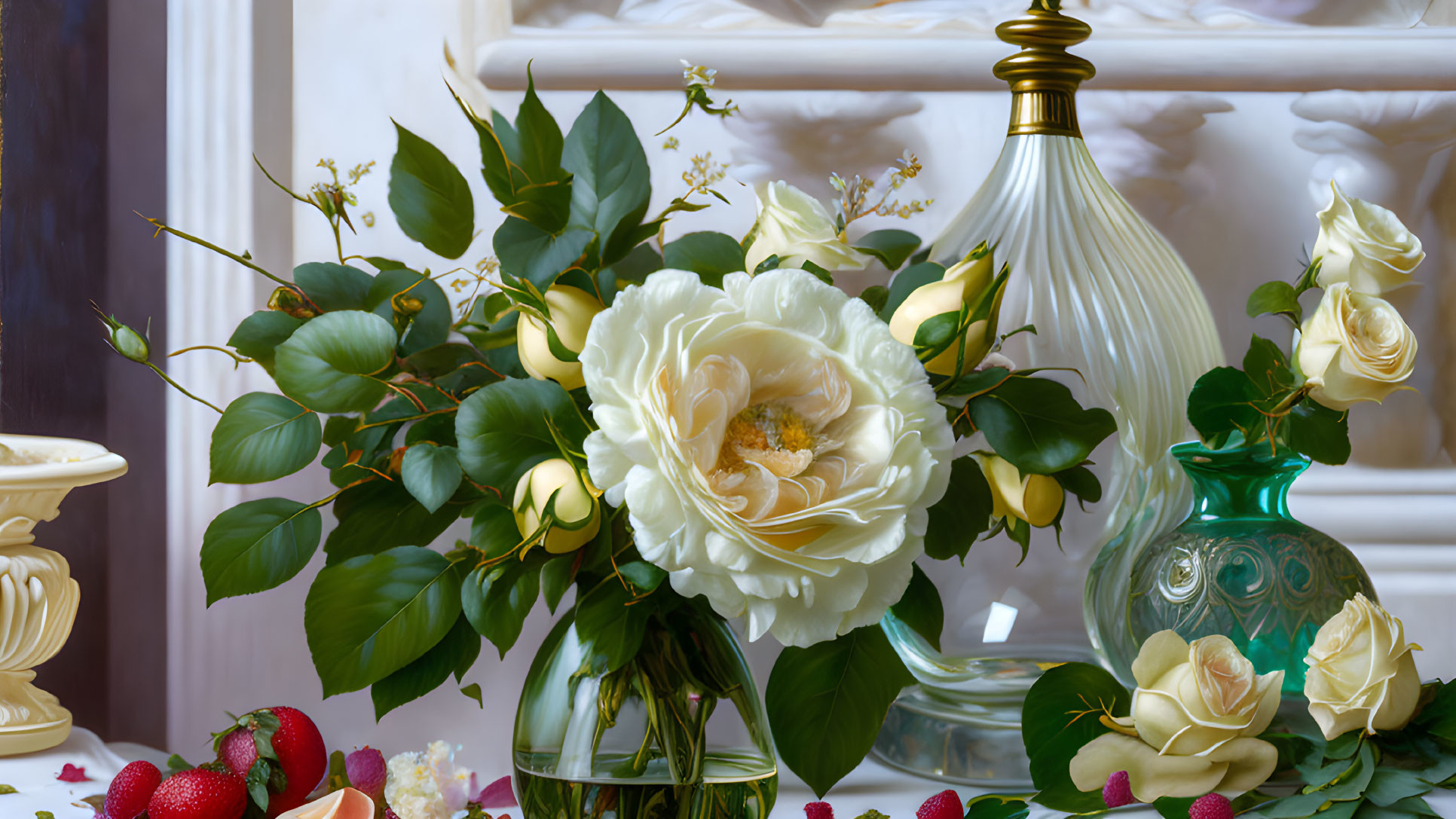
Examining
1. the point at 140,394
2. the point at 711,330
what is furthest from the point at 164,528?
the point at 711,330

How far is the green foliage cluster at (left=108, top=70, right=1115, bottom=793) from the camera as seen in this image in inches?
15.8

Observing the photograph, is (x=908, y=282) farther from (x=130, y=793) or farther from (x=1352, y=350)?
(x=130, y=793)

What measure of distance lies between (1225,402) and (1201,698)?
15 cm

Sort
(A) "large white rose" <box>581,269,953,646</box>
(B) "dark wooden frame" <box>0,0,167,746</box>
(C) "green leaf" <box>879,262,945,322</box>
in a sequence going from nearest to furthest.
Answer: (A) "large white rose" <box>581,269,953,646</box> < (C) "green leaf" <box>879,262,945,322</box> < (B) "dark wooden frame" <box>0,0,167,746</box>

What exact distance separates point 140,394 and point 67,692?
0.20m

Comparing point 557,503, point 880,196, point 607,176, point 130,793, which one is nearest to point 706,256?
point 607,176

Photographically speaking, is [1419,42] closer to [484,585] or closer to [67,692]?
[484,585]

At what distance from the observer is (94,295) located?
0.70 meters

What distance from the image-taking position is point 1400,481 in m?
0.71

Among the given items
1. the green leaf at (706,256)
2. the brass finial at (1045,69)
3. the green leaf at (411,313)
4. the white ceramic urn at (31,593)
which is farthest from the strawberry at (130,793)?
the brass finial at (1045,69)

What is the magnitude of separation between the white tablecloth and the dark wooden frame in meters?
0.11

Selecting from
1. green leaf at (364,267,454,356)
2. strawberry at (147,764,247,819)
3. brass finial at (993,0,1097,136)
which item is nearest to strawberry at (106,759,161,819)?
strawberry at (147,764,247,819)

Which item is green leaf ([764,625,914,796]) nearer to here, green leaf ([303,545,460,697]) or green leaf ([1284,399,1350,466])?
green leaf ([303,545,460,697])

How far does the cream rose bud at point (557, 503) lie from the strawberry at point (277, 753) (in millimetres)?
206
